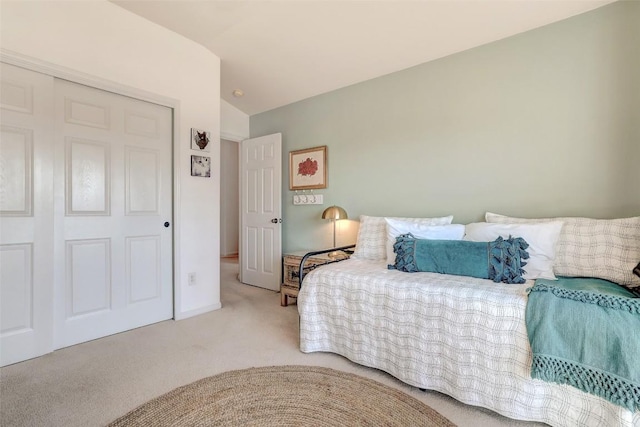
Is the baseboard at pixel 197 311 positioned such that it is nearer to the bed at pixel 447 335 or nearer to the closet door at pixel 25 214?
the closet door at pixel 25 214

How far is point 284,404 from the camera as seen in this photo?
5.04 feet

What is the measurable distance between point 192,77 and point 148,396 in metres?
2.68

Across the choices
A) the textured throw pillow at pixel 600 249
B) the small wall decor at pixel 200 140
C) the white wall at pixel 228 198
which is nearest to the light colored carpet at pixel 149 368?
the textured throw pillow at pixel 600 249

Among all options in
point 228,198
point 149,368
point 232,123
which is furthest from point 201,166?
point 228,198

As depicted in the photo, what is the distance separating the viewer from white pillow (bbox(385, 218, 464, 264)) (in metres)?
2.32

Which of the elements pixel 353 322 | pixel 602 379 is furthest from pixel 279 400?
pixel 602 379

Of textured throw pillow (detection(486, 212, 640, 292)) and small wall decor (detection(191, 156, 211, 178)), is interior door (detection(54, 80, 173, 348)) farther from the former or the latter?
textured throw pillow (detection(486, 212, 640, 292))

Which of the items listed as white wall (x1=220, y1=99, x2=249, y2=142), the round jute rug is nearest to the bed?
the round jute rug

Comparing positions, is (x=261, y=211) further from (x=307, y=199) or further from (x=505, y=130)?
(x=505, y=130)

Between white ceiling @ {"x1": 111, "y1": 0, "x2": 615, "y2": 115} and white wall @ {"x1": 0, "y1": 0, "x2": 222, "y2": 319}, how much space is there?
14 centimetres

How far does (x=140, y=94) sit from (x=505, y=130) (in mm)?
3089

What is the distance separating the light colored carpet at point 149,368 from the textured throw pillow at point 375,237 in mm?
911

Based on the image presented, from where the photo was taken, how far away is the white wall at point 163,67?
2039 millimetres

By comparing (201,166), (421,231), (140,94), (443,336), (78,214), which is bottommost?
(443,336)
